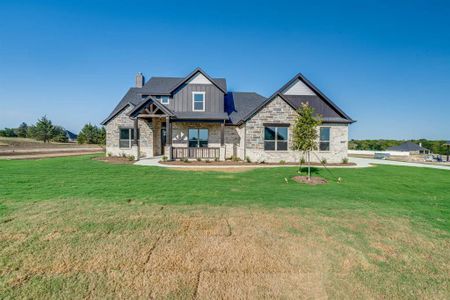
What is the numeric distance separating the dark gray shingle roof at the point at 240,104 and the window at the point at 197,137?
9.61 ft

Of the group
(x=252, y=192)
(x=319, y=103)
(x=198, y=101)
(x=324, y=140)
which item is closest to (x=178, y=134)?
(x=198, y=101)

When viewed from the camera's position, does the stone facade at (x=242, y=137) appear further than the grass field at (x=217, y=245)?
Yes

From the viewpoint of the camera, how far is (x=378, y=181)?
11352 millimetres

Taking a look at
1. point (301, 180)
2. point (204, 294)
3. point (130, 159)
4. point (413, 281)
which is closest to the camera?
point (204, 294)

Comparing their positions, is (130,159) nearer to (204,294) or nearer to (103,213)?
(103,213)

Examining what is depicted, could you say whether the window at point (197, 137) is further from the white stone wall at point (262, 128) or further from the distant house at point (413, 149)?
the distant house at point (413, 149)

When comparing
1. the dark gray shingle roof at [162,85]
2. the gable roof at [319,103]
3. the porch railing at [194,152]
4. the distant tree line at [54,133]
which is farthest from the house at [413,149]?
the distant tree line at [54,133]

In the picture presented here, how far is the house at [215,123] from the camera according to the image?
17.9 meters

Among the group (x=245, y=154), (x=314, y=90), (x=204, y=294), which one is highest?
(x=314, y=90)

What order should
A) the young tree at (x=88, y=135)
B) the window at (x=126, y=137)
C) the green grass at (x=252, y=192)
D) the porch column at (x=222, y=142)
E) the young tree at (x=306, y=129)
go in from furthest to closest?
the young tree at (x=88, y=135) < the window at (x=126, y=137) < the porch column at (x=222, y=142) < the young tree at (x=306, y=129) < the green grass at (x=252, y=192)

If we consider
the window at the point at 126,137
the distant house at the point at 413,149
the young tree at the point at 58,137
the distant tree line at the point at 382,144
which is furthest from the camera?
the young tree at the point at 58,137

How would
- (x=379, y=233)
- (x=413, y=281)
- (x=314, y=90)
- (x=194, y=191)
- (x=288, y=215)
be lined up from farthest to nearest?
(x=314, y=90)
(x=194, y=191)
(x=288, y=215)
(x=379, y=233)
(x=413, y=281)

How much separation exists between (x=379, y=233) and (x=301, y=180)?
20.0 ft

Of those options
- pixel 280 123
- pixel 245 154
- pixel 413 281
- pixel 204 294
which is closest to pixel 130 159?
pixel 245 154
